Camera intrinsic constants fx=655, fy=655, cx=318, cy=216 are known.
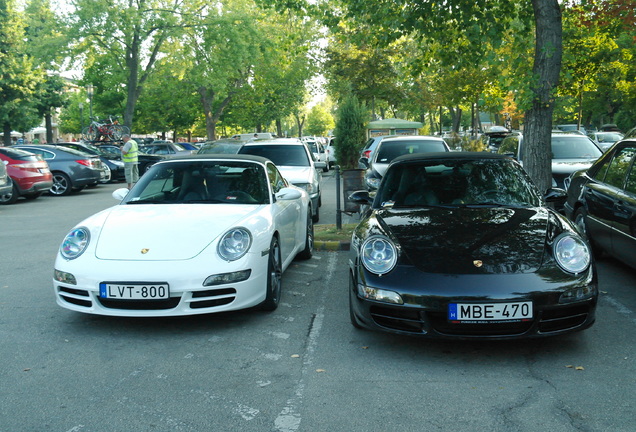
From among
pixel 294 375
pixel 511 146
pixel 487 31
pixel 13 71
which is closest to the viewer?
pixel 294 375

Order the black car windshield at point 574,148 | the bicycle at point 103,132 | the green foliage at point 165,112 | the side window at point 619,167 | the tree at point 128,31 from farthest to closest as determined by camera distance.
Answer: the green foliage at point 165,112, the bicycle at point 103,132, the tree at point 128,31, the black car windshield at point 574,148, the side window at point 619,167

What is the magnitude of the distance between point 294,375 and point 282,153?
29.0ft

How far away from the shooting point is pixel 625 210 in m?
6.33

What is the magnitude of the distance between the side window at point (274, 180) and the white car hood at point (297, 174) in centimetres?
382

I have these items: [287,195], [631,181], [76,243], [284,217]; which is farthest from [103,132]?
[631,181]

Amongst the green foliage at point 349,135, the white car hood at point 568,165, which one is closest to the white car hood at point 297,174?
the white car hood at point 568,165

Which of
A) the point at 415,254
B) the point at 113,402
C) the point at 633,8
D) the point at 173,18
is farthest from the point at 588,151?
the point at 173,18

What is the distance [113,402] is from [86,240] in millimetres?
1979

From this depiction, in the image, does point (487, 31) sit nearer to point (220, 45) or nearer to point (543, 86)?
point (543, 86)

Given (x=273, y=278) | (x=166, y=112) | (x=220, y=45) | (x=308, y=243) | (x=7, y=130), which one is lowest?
(x=308, y=243)

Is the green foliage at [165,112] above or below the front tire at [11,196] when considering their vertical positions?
above

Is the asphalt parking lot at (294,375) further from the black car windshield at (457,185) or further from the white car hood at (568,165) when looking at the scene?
the white car hood at (568,165)

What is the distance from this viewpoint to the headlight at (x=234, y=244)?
5.18 metres

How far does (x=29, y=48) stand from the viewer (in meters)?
29.9
